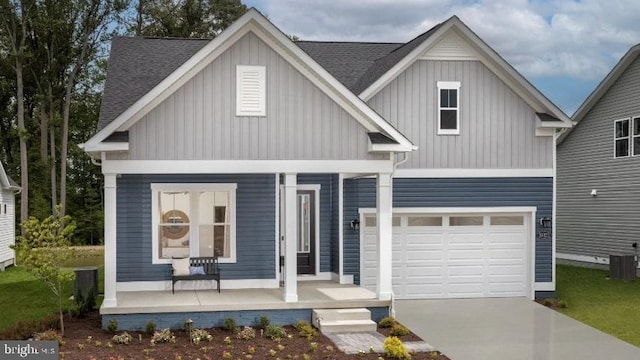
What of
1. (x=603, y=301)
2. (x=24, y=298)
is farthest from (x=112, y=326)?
(x=603, y=301)

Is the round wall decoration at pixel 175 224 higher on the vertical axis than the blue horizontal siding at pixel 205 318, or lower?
higher

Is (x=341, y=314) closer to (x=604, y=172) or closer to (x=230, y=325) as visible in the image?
(x=230, y=325)

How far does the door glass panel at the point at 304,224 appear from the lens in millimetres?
18344

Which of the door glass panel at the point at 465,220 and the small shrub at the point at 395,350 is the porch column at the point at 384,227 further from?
the door glass panel at the point at 465,220

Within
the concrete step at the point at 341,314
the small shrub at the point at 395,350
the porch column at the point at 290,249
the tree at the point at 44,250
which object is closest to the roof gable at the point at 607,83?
the concrete step at the point at 341,314

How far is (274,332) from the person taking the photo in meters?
13.6

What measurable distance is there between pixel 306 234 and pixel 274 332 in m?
4.99

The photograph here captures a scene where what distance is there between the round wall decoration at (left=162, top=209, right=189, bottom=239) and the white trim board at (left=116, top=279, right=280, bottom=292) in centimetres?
102

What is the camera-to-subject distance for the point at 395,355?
11.9 m

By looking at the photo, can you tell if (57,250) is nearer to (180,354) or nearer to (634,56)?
(180,354)

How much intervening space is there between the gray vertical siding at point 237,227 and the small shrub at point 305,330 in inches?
121

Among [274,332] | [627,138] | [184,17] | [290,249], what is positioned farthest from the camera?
[184,17]

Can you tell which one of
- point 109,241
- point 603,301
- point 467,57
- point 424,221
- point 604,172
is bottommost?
point 603,301

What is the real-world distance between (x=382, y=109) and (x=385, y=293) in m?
5.00
